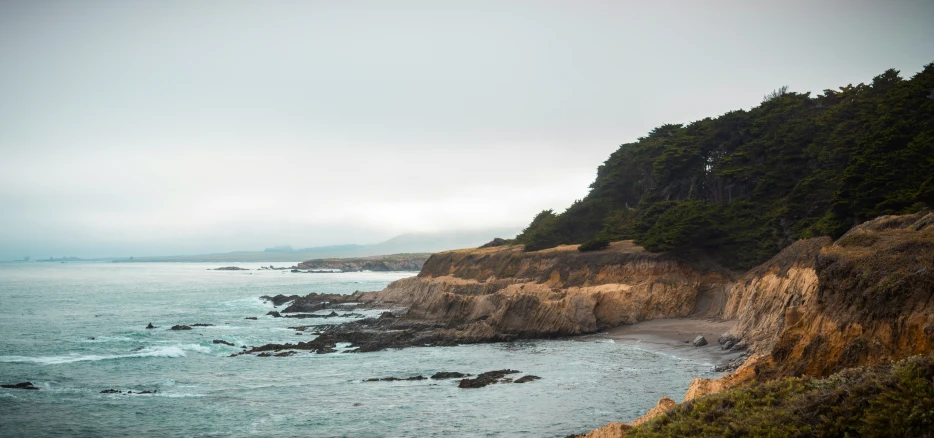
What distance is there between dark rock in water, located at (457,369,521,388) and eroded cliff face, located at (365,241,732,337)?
12.8 meters

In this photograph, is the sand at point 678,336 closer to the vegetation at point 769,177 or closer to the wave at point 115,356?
the vegetation at point 769,177

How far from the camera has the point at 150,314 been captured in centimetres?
6631

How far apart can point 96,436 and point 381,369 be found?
14541mm

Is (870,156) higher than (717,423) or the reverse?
higher

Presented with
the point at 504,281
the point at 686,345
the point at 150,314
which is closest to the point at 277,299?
the point at 150,314

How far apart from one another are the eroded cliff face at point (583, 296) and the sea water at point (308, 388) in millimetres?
3444

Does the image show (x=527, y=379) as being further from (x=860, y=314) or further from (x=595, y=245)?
(x=595, y=245)

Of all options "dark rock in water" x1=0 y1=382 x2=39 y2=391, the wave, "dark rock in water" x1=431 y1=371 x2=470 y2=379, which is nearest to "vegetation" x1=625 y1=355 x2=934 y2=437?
"dark rock in water" x1=431 y1=371 x2=470 y2=379

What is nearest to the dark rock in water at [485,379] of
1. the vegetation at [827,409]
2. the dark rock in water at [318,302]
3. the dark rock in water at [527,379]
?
the dark rock in water at [527,379]

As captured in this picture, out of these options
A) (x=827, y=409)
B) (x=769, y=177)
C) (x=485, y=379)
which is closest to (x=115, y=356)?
(x=485, y=379)

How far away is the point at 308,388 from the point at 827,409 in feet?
77.1

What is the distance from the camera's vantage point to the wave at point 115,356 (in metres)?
36.1

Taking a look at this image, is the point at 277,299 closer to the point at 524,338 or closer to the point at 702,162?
the point at 524,338

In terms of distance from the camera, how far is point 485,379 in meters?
29.1
